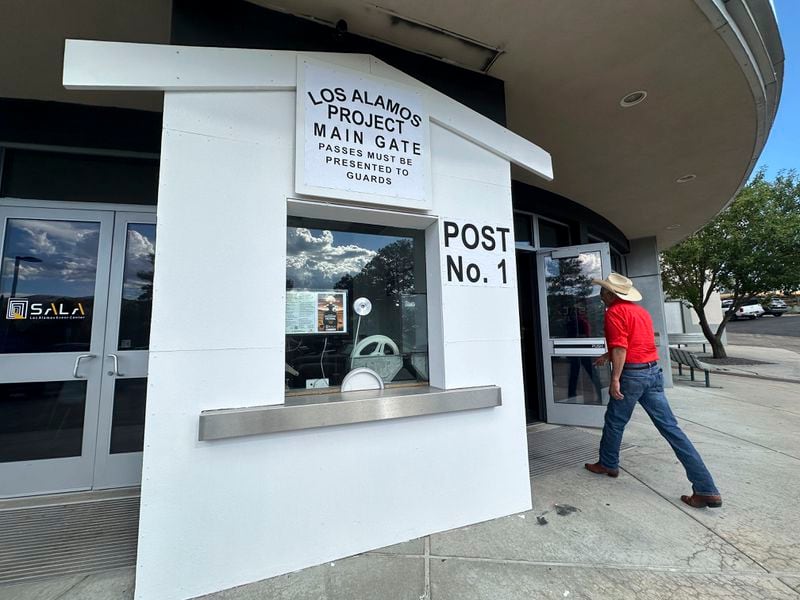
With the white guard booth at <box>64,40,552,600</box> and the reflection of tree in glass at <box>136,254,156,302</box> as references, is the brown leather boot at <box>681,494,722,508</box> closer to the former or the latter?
the white guard booth at <box>64,40,552,600</box>

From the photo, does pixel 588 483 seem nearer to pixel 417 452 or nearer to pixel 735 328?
pixel 417 452

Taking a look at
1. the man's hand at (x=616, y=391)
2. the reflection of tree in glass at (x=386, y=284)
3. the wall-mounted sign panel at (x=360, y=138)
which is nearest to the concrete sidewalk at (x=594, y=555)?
the man's hand at (x=616, y=391)

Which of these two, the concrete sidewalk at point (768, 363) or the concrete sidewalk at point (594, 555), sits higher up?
the concrete sidewalk at point (768, 363)

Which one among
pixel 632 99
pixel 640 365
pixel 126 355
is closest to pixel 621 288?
pixel 640 365

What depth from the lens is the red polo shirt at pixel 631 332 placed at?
120 inches

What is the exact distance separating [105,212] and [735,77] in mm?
5677

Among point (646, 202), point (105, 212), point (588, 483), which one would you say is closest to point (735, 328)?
point (646, 202)

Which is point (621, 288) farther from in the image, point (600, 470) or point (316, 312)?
point (316, 312)

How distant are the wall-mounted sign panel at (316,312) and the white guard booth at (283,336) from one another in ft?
1.04

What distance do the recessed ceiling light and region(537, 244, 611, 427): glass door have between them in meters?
1.90

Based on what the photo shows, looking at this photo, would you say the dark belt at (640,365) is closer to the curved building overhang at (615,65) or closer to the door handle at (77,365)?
the curved building overhang at (615,65)

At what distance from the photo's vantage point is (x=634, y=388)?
3010 millimetres

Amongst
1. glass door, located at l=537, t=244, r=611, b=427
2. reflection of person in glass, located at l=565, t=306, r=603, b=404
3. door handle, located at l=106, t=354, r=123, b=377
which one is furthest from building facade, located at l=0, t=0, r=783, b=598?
reflection of person in glass, located at l=565, t=306, r=603, b=404

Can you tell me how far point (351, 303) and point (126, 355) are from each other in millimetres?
2203
